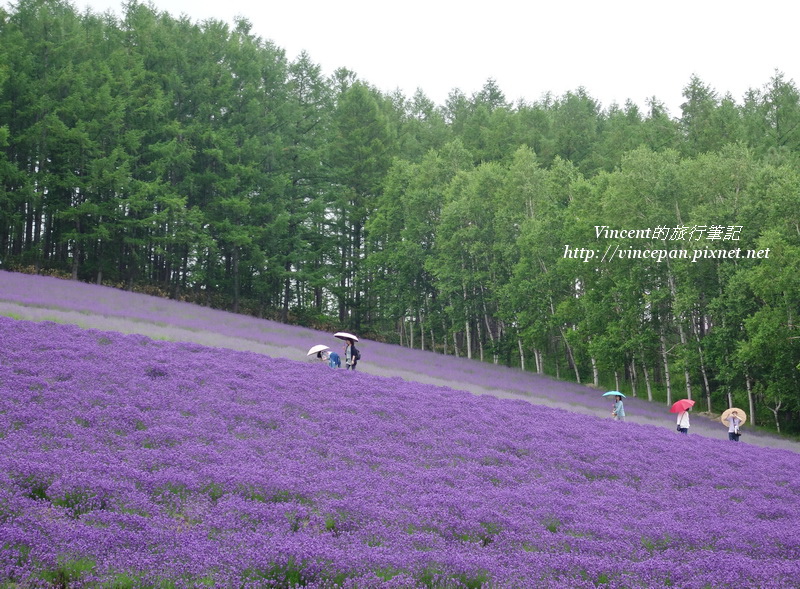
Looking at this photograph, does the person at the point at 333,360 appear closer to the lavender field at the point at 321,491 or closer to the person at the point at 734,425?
the lavender field at the point at 321,491

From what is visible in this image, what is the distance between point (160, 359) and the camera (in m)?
17.1

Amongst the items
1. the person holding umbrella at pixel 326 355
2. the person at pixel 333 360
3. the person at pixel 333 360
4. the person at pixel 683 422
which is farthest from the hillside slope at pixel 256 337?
the person at pixel 683 422

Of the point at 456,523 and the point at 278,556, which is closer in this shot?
the point at 278,556

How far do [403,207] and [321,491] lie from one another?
4638 centimetres

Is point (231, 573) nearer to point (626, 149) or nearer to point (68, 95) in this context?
point (68, 95)

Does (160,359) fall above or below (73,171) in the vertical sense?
below

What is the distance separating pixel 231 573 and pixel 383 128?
182ft

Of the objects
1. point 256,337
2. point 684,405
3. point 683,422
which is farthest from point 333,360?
point 683,422

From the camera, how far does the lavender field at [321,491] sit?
699cm

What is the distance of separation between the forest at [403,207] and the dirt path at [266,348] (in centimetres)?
511

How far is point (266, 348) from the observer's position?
25.8 m

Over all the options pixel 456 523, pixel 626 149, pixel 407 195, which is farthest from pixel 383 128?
pixel 456 523

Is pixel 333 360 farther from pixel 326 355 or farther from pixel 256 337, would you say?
pixel 256 337

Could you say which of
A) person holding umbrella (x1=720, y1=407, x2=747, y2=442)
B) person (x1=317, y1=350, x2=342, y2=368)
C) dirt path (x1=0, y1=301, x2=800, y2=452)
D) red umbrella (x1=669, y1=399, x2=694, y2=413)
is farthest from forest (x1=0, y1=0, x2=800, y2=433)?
person (x1=317, y1=350, x2=342, y2=368)
